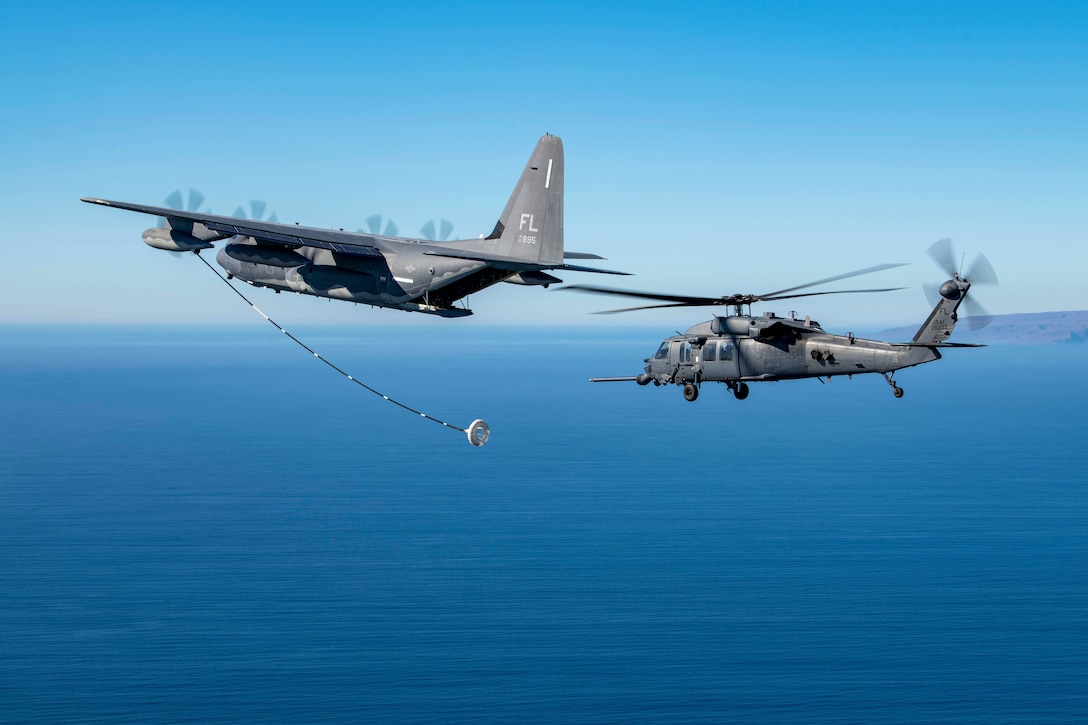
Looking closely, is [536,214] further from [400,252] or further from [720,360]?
[720,360]

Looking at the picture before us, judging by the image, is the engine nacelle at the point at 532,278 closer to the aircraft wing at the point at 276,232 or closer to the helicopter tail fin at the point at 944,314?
the aircraft wing at the point at 276,232

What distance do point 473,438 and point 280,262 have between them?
13.3 meters

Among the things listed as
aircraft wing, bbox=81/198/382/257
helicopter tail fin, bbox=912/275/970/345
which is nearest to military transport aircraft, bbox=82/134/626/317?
aircraft wing, bbox=81/198/382/257

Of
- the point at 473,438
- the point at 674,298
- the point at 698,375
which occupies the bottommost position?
the point at 473,438

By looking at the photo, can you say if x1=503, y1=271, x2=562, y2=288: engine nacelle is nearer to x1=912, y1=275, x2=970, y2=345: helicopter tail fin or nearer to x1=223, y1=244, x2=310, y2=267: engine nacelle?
x1=223, y1=244, x2=310, y2=267: engine nacelle

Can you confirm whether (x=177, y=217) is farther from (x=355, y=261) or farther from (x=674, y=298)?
(x=674, y=298)

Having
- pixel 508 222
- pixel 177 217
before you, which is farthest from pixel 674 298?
pixel 177 217

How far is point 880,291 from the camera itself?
44.5m

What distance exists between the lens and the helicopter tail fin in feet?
169

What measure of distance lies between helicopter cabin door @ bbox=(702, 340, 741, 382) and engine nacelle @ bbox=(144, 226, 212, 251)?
88.7 ft

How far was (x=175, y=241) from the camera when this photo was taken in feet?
146

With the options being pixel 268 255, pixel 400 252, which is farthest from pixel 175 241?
pixel 400 252

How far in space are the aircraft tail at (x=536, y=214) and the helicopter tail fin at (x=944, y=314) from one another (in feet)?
71.9

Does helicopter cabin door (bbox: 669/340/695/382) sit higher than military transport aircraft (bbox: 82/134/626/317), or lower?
lower
